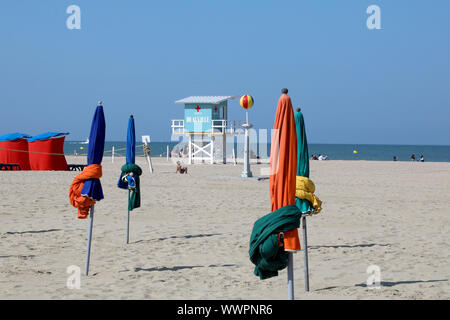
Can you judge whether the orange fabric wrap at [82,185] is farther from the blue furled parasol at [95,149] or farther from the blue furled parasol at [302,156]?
the blue furled parasol at [302,156]

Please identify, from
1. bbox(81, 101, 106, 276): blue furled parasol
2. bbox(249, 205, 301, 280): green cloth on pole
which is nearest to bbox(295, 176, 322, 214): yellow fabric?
bbox(249, 205, 301, 280): green cloth on pole

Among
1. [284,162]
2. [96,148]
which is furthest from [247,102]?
[284,162]

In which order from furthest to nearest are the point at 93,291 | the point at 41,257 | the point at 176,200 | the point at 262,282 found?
the point at 176,200
the point at 41,257
the point at 262,282
the point at 93,291

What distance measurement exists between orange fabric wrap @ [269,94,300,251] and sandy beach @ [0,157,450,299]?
7.73 ft

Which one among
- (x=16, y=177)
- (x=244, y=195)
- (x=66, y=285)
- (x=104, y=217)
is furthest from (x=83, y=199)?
(x=16, y=177)

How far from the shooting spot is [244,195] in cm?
1811

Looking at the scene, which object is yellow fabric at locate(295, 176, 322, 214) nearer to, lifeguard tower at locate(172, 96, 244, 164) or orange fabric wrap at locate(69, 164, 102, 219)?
orange fabric wrap at locate(69, 164, 102, 219)

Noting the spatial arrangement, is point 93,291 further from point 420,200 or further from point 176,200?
point 420,200

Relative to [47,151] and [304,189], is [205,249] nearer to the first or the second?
[304,189]

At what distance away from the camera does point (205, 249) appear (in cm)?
918

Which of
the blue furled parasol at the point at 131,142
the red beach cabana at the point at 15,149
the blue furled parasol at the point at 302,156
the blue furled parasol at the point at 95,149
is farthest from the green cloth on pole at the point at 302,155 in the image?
the red beach cabana at the point at 15,149

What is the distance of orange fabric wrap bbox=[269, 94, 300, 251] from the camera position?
4.19 m

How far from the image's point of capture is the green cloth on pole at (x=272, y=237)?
13.7ft

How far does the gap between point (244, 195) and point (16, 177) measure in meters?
11.6
